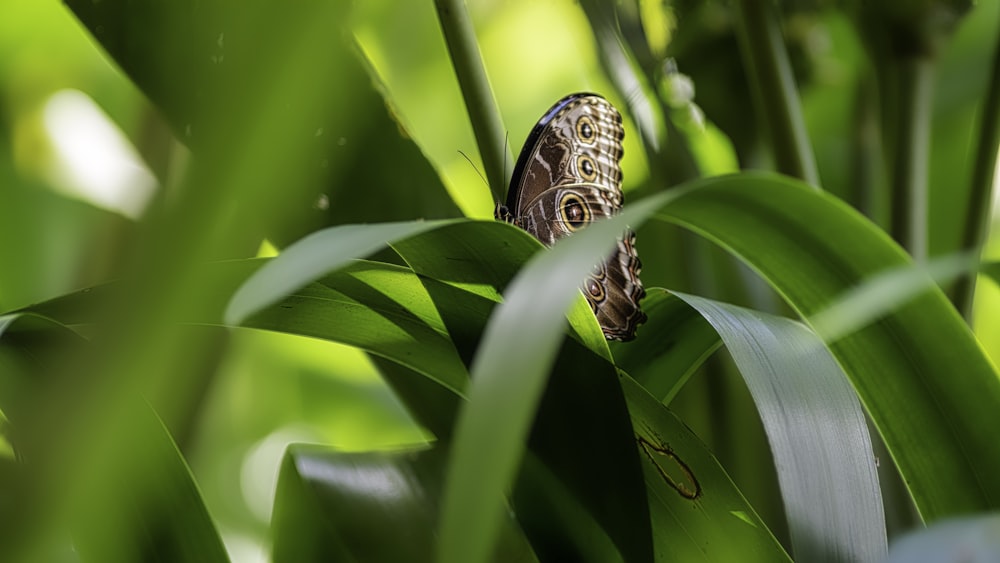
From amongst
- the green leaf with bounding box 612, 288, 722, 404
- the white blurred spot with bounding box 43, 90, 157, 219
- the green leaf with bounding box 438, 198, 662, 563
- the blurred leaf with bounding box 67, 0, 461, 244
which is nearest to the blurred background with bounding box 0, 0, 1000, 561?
the white blurred spot with bounding box 43, 90, 157, 219

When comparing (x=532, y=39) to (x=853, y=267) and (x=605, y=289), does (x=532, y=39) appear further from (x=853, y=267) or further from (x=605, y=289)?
(x=853, y=267)

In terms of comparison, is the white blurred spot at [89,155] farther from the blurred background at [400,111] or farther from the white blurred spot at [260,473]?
the white blurred spot at [260,473]

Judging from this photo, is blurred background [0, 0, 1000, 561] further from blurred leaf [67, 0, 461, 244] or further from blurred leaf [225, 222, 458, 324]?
blurred leaf [225, 222, 458, 324]

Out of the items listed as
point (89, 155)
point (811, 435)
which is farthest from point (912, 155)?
point (89, 155)

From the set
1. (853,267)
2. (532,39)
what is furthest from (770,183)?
(532,39)

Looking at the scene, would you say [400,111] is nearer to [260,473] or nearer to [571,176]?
[571,176]
